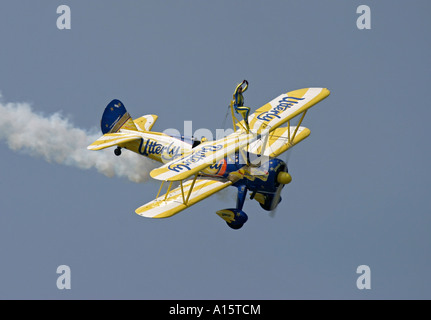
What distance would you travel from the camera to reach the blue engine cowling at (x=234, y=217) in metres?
28.9

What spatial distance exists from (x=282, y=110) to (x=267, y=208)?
9.54ft

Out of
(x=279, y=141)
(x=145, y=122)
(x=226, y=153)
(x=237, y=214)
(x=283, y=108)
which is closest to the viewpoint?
(x=226, y=153)

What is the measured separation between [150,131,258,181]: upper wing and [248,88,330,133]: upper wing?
947 millimetres

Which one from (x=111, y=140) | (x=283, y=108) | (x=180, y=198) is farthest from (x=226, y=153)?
(x=111, y=140)

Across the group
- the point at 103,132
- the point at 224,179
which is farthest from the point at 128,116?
the point at 224,179

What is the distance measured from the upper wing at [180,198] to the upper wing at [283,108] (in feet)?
6.46

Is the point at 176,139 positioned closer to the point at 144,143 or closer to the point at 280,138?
the point at 144,143

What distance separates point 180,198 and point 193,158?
4.68ft

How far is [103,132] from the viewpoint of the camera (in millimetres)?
31953

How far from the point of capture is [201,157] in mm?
27141

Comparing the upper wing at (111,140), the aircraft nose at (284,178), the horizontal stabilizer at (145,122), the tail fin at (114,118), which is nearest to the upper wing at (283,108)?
the aircraft nose at (284,178)

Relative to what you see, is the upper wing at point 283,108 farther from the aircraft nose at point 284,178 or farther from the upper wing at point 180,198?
the upper wing at point 180,198

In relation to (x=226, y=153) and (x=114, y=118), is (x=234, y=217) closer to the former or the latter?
(x=226, y=153)

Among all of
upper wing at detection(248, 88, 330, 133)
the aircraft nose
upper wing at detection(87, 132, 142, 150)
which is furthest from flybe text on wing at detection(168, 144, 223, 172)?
upper wing at detection(87, 132, 142, 150)
